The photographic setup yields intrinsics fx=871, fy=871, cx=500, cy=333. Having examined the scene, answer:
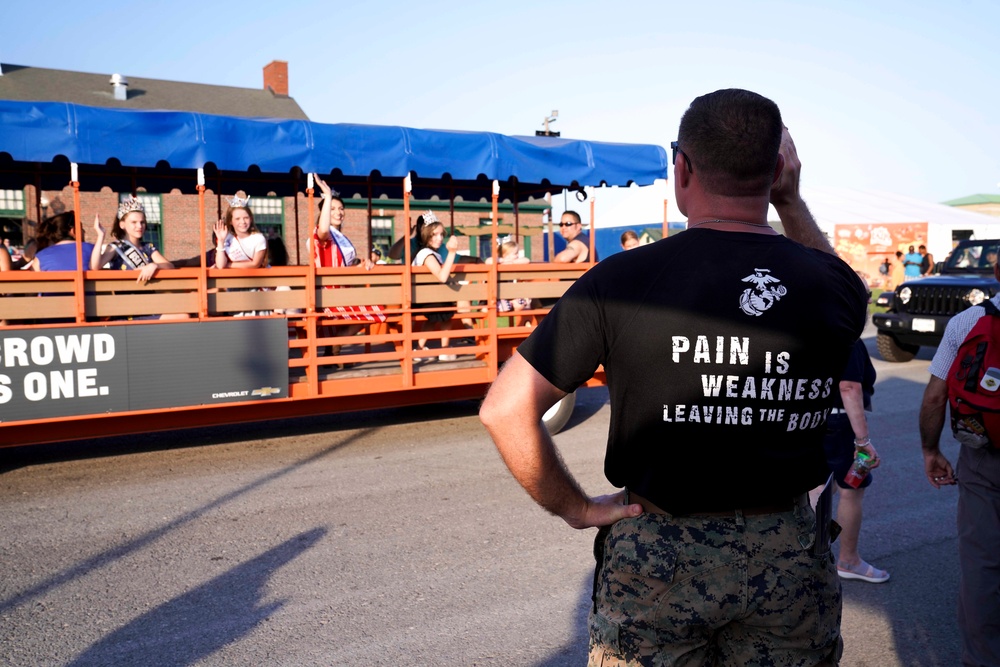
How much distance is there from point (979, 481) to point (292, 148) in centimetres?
583

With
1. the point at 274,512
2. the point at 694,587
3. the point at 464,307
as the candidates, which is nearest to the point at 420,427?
the point at 464,307

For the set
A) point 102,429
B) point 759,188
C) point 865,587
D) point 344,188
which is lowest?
point 865,587

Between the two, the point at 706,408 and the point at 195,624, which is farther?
the point at 195,624

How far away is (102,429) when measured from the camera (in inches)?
262

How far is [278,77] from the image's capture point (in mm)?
31719

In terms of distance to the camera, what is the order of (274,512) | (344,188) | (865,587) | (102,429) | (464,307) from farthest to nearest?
(344,188), (464,307), (102,429), (274,512), (865,587)

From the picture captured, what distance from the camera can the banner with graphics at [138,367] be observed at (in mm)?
6191

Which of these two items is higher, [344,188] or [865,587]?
[344,188]

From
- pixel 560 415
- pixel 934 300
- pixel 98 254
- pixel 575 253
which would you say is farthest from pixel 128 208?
pixel 934 300

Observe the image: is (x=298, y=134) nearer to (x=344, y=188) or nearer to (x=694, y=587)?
(x=344, y=188)

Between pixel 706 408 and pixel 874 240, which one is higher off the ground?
pixel 874 240

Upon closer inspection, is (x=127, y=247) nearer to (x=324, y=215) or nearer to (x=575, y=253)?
(x=324, y=215)

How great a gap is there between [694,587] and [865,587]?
3326 millimetres

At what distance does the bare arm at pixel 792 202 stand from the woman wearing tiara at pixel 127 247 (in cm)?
561
